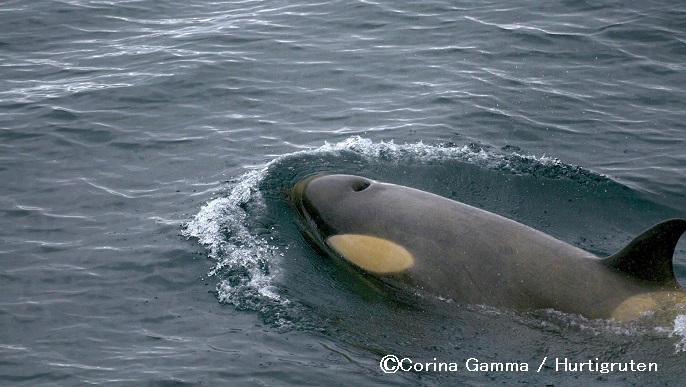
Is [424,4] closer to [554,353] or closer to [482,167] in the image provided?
[482,167]

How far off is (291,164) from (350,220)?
10.6 feet

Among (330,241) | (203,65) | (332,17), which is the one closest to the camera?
(330,241)

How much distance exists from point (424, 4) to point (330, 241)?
44.9 ft

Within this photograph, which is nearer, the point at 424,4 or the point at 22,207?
the point at 22,207

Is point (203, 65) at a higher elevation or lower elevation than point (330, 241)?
higher

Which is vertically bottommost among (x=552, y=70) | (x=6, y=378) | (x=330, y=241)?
(x=6, y=378)

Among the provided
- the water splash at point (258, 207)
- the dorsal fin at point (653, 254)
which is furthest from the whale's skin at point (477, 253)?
the water splash at point (258, 207)

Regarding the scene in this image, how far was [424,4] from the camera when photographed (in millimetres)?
24531

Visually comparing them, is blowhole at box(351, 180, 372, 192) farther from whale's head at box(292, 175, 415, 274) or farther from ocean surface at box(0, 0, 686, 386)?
ocean surface at box(0, 0, 686, 386)

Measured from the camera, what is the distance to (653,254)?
10297 millimetres

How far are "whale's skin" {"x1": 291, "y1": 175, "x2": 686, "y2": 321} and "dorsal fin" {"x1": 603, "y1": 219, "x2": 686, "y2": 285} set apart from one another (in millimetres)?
12

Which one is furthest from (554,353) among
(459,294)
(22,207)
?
(22,207)

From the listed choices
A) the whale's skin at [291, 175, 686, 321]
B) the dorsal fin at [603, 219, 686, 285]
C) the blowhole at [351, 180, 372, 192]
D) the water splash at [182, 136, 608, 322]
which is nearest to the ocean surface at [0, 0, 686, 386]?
the water splash at [182, 136, 608, 322]

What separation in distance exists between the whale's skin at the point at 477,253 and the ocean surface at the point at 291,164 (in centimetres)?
26
